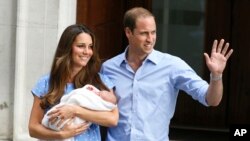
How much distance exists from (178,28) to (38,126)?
18.3ft

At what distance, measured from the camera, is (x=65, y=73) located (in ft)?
10.0

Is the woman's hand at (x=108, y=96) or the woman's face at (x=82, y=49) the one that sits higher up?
the woman's face at (x=82, y=49)

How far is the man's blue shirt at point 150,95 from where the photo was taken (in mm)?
3070

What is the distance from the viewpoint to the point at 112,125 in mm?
3021

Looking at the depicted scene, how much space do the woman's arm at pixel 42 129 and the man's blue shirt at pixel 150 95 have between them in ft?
0.91

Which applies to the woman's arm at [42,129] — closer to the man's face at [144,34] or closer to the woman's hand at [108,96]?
the woman's hand at [108,96]

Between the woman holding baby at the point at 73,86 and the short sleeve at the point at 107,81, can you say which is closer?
the woman holding baby at the point at 73,86

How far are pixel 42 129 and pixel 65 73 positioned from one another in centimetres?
34

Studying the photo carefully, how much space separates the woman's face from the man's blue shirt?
0.24 m

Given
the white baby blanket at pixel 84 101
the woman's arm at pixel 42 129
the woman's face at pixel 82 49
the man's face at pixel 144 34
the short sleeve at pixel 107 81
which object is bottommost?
the woman's arm at pixel 42 129

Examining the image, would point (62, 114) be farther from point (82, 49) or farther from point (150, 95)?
point (150, 95)

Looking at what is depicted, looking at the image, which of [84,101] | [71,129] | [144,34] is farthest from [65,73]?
[144,34]

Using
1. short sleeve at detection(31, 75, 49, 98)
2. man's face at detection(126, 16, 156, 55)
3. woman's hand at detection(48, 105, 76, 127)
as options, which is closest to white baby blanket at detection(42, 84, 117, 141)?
woman's hand at detection(48, 105, 76, 127)

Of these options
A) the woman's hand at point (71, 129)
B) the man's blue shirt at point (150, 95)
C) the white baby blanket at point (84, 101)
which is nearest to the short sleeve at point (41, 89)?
the white baby blanket at point (84, 101)
